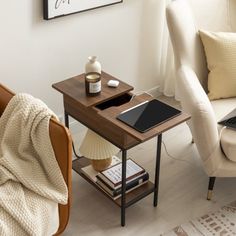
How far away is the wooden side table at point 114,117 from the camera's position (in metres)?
1.99

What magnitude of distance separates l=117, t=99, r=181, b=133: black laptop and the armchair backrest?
412 millimetres

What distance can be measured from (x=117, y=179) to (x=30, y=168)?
548 mm

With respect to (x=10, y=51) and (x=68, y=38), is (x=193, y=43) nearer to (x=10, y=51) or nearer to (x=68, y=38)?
(x=68, y=38)

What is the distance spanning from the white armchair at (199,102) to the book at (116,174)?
0.32m

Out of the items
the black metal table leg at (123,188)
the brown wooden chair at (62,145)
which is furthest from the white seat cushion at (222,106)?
the brown wooden chair at (62,145)

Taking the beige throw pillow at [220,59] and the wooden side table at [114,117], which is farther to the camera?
the beige throw pillow at [220,59]

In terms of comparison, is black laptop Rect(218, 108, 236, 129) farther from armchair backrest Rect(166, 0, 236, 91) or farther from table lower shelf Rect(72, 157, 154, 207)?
table lower shelf Rect(72, 157, 154, 207)

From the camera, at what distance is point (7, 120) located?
1.88 metres

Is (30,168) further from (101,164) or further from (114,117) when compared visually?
(101,164)

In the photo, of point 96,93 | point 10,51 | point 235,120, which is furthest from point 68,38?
point 235,120

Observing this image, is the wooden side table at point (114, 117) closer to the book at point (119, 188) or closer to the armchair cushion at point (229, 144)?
the book at point (119, 188)

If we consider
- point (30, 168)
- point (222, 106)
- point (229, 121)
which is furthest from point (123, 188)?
point (222, 106)

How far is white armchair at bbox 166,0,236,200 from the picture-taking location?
215 centimetres

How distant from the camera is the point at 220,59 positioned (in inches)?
96.0
